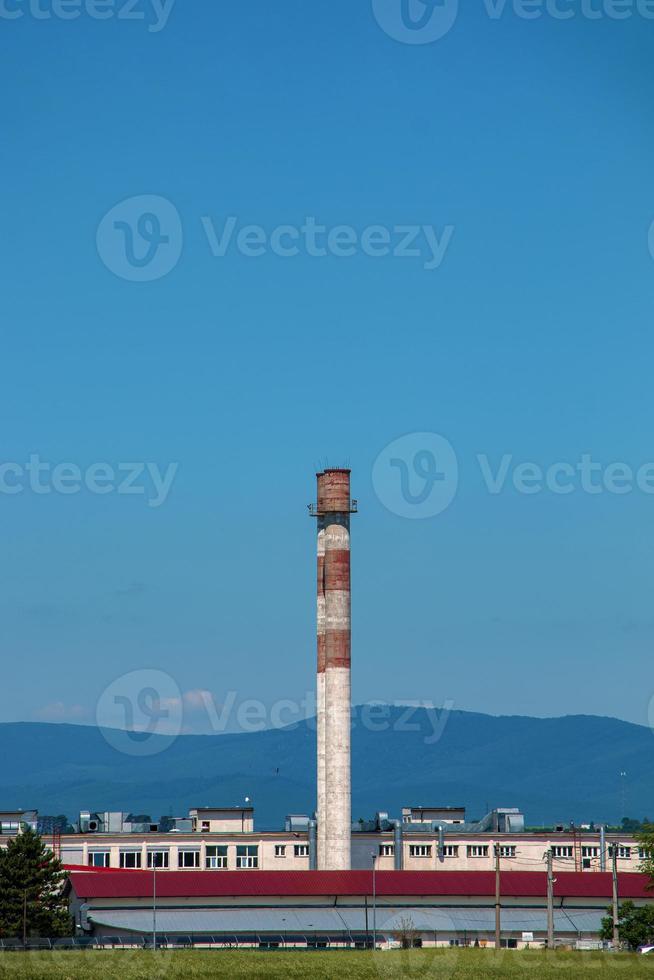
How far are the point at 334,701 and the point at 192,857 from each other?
72.7 feet

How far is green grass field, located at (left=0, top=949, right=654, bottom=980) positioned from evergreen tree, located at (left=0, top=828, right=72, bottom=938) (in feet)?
44.5

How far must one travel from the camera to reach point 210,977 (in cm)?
7838

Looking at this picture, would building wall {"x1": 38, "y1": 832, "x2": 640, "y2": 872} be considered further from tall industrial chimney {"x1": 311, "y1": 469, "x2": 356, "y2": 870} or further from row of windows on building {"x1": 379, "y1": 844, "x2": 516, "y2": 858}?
tall industrial chimney {"x1": 311, "y1": 469, "x2": 356, "y2": 870}

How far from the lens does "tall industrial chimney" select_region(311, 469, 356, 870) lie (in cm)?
13138

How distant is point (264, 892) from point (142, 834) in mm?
24906

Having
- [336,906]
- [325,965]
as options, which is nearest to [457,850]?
[336,906]

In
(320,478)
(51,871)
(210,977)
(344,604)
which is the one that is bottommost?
(210,977)

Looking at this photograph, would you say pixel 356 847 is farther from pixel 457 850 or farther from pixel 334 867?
pixel 334 867

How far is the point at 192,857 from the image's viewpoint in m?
142

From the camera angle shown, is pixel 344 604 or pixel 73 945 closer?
pixel 73 945

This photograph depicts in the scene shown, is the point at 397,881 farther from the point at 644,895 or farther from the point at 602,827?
the point at 602,827

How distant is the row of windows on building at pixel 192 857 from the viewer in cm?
14100

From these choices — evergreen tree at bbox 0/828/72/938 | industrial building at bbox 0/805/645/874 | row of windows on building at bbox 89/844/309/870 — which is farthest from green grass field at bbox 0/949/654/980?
row of windows on building at bbox 89/844/309/870

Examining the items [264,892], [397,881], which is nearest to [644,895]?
[397,881]
